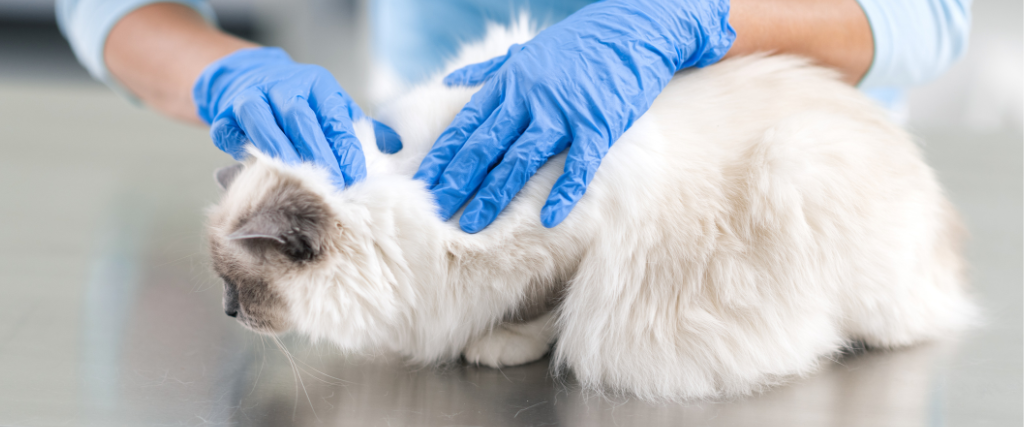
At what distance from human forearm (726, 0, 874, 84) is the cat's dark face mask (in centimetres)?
70

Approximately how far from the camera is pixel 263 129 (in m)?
0.89

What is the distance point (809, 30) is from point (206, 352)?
3.53ft

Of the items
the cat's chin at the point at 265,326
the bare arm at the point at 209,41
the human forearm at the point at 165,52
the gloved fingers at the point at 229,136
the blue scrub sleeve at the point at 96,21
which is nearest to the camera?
the cat's chin at the point at 265,326

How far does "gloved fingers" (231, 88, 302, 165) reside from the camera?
0.88 meters

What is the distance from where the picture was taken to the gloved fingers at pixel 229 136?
97cm

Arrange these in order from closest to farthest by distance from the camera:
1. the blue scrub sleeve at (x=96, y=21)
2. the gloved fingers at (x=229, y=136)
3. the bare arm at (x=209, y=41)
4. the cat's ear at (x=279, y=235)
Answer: the cat's ear at (x=279, y=235) → the gloved fingers at (x=229, y=136) → the bare arm at (x=209, y=41) → the blue scrub sleeve at (x=96, y=21)

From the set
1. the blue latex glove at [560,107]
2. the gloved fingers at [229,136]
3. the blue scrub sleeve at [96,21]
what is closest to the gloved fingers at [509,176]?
the blue latex glove at [560,107]

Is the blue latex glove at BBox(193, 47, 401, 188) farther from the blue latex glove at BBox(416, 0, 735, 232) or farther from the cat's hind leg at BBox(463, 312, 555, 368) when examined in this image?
the cat's hind leg at BBox(463, 312, 555, 368)

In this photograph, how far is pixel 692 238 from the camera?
0.79 meters

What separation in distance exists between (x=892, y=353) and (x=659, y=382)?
1.26 ft

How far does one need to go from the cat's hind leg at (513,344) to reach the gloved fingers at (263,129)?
35 centimetres

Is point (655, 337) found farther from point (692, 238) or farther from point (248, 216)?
point (248, 216)

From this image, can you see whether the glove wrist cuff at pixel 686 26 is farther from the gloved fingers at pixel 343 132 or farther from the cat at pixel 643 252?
the gloved fingers at pixel 343 132

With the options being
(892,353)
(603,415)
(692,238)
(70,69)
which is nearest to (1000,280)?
(892,353)
